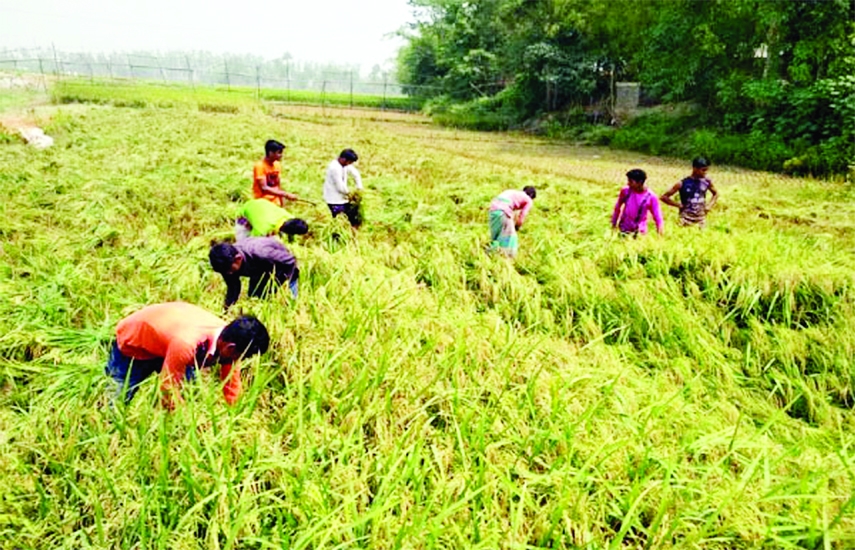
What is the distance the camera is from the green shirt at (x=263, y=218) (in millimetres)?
4277

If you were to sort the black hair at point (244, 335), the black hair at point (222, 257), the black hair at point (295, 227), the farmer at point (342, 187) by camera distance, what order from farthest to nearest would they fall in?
the farmer at point (342, 187), the black hair at point (295, 227), the black hair at point (222, 257), the black hair at point (244, 335)

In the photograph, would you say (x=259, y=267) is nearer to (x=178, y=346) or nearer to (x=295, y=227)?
(x=295, y=227)

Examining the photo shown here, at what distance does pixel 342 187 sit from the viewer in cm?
572

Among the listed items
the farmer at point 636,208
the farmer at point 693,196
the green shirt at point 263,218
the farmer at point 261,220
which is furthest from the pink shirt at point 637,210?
the green shirt at point 263,218

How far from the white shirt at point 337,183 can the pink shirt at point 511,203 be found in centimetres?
160

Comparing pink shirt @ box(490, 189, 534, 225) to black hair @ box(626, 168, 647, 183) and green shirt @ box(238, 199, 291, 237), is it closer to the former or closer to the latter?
black hair @ box(626, 168, 647, 183)

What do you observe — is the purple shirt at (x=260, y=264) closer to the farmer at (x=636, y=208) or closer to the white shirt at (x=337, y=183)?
the white shirt at (x=337, y=183)

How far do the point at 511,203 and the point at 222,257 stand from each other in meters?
2.80

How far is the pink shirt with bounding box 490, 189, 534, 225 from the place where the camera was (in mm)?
5027

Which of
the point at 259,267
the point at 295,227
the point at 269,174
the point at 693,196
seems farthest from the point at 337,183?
the point at 693,196

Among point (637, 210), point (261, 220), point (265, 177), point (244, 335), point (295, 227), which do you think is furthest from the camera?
point (265, 177)

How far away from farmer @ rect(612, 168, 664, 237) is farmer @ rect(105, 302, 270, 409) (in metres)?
Answer: 3.89

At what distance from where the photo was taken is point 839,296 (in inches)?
154

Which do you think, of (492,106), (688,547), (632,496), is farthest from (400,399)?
(492,106)
